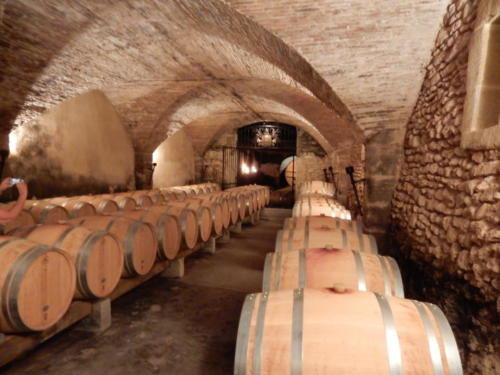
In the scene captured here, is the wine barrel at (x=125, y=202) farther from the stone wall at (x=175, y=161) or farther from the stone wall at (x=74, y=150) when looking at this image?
the stone wall at (x=175, y=161)

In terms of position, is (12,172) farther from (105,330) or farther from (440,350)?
(440,350)

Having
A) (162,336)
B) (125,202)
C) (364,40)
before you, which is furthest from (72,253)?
(364,40)

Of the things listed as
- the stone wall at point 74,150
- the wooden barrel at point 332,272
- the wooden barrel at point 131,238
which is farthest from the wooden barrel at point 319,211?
the stone wall at point 74,150

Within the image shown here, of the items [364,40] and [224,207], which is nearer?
[364,40]

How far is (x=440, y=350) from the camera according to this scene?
1.37m

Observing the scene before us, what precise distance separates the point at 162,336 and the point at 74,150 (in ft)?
19.4

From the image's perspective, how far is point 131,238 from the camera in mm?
3438

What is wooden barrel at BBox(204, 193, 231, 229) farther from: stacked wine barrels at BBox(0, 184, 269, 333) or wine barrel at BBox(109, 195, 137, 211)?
wine barrel at BBox(109, 195, 137, 211)

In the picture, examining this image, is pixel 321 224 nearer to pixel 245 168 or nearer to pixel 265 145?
pixel 265 145

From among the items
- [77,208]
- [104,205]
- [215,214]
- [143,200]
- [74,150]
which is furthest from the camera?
[74,150]

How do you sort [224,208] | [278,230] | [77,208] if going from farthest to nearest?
[224,208] → [77,208] → [278,230]

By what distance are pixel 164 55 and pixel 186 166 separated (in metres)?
7.99

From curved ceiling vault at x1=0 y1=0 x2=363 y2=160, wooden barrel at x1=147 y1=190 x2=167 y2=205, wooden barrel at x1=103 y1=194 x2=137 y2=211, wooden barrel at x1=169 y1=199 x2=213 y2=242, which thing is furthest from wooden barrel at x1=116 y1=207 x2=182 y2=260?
wooden barrel at x1=147 y1=190 x2=167 y2=205

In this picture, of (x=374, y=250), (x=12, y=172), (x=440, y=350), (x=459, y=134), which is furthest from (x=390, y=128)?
(x=12, y=172)
